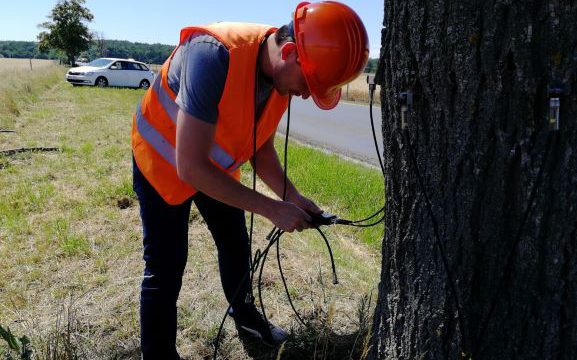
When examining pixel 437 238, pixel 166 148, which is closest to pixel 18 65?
pixel 166 148

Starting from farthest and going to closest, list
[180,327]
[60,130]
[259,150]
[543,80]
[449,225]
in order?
[60,130] → [180,327] → [259,150] → [449,225] → [543,80]

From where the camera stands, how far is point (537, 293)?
4.91ft

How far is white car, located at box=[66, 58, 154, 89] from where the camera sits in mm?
21797

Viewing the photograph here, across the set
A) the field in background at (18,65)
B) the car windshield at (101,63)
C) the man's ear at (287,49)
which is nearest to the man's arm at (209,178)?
the man's ear at (287,49)

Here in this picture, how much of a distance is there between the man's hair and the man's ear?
2 centimetres

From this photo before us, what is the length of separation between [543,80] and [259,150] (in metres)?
1.42

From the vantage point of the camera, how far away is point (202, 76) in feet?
5.69

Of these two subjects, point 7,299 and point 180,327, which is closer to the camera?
point 180,327

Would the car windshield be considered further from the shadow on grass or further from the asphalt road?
the shadow on grass

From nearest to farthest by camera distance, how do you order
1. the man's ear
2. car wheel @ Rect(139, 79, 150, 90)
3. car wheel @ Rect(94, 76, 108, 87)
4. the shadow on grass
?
1. the man's ear
2. the shadow on grass
3. car wheel @ Rect(94, 76, 108, 87)
4. car wheel @ Rect(139, 79, 150, 90)

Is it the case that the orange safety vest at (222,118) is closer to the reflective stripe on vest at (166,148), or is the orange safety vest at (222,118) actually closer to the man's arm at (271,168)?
the reflective stripe on vest at (166,148)

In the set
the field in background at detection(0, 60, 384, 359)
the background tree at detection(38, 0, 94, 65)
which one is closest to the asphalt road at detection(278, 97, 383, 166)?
the field in background at detection(0, 60, 384, 359)

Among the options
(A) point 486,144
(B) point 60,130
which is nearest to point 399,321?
(A) point 486,144

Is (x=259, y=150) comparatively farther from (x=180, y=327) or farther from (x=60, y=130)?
(x=60, y=130)
